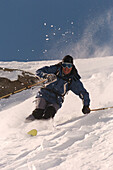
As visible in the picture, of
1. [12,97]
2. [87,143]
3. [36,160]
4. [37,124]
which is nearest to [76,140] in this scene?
[87,143]

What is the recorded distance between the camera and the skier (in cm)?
508

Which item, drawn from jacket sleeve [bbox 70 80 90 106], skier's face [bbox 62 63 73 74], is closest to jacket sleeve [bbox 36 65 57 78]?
skier's face [bbox 62 63 73 74]

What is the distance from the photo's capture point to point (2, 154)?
2.98m

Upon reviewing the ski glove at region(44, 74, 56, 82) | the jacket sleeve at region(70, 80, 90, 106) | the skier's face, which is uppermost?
the skier's face

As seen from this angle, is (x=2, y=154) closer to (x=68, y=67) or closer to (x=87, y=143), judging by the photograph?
(x=87, y=143)

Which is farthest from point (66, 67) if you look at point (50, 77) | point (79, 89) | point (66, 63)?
point (79, 89)

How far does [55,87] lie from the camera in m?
5.29

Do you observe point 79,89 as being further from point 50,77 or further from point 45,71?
point 45,71

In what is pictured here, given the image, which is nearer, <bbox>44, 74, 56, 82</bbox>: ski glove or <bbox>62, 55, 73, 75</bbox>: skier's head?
<bbox>62, 55, 73, 75</bbox>: skier's head

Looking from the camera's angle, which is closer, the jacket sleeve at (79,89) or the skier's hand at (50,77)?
the skier's hand at (50,77)

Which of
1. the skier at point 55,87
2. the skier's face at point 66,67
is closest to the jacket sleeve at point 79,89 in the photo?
the skier at point 55,87

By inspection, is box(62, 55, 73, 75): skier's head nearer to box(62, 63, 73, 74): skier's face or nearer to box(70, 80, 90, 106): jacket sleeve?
box(62, 63, 73, 74): skier's face

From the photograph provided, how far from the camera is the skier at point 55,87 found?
5078mm

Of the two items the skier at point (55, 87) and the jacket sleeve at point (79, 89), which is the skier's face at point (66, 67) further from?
the jacket sleeve at point (79, 89)
